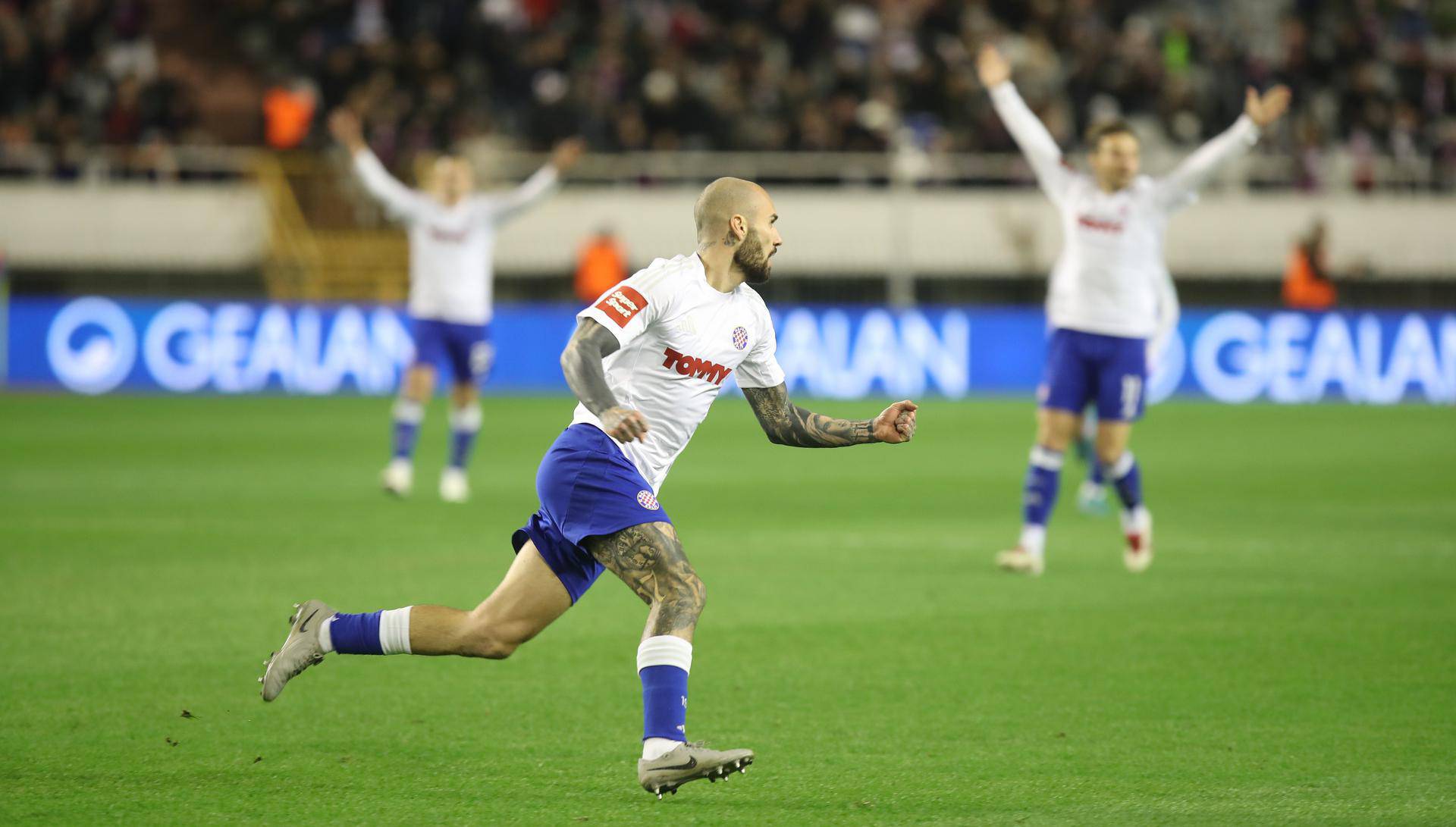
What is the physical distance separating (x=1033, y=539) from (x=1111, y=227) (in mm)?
1818

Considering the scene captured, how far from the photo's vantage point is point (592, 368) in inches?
203

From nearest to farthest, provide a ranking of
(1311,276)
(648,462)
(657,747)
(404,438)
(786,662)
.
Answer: (657,747) → (648,462) → (786,662) → (404,438) → (1311,276)

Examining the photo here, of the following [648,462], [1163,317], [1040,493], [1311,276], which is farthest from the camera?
[1311,276]

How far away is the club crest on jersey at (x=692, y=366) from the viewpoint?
5.55 metres

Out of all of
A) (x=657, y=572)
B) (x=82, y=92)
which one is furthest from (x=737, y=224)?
(x=82, y=92)

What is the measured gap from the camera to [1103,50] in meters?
27.1

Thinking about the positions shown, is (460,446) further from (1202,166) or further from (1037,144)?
(1202,166)

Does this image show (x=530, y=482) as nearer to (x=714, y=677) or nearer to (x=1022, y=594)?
(x=1022, y=594)

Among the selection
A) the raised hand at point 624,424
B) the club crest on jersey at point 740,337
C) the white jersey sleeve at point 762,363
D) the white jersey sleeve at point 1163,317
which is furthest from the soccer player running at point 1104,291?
the raised hand at point 624,424

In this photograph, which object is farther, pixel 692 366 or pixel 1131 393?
pixel 1131 393

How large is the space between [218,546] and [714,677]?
4.84 meters

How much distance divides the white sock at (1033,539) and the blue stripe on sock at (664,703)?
17.4 ft

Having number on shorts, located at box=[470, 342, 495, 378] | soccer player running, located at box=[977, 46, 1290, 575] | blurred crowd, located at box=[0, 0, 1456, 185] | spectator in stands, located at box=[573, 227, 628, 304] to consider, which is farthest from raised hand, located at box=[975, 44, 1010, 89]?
blurred crowd, located at box=[0, 0, 1456, 185]

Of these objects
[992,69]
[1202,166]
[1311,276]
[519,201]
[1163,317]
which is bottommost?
[1163,317]
